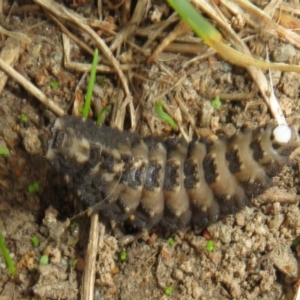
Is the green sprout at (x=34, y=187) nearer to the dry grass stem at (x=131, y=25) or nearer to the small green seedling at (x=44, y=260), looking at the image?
the small green seedling at (x=44, y=260)

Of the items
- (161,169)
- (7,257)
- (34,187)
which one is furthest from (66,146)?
(7,257)

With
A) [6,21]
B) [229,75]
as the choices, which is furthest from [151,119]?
[6,21]

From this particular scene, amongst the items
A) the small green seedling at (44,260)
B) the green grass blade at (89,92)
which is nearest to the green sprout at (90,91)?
the green grass blade at (89,92)

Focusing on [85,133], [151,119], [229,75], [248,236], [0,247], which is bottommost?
[0,247]

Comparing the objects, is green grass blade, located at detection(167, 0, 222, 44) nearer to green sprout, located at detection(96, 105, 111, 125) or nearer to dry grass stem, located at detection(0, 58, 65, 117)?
green sprout, located at detection(96, 105, 111, 125)

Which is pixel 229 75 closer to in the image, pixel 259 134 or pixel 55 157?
pixel 259 134

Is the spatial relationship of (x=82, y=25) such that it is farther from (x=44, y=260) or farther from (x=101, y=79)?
(x=44, y=260)
